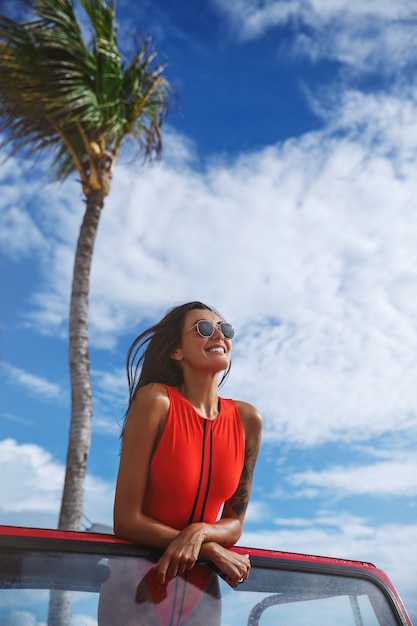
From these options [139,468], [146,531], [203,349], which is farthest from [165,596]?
[203,349]

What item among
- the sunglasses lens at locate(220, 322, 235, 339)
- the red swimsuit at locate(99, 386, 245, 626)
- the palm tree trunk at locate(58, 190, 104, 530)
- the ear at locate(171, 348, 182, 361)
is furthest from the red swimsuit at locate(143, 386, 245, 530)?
the palm tree trunk at locate(58, 190, 104, 530)

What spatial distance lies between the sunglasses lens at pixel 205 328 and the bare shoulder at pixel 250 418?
30 cm

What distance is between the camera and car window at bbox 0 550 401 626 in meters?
1.93

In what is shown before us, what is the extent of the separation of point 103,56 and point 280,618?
9.16 metres

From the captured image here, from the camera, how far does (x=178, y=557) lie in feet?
6.84

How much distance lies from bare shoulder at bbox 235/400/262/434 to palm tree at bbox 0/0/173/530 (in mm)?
6556

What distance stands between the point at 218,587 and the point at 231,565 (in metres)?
0.09

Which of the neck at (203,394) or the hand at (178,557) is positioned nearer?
the hand at (178,557)

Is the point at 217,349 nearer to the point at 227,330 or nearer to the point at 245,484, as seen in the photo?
the point at 227,330

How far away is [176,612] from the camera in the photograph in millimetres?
2113

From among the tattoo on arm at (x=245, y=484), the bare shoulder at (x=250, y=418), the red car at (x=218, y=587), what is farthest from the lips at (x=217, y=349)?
the red car at (x=218, y=587)

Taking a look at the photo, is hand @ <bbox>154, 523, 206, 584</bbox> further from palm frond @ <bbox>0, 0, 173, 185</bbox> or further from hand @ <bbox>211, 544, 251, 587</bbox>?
palm frond @ <bbox>0, 0, 173, 185</bbox>

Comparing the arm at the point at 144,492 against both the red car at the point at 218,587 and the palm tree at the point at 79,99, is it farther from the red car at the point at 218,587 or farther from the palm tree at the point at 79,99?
the palm tree at the point at 79,99

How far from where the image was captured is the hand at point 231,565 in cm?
219
